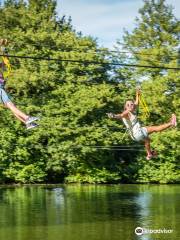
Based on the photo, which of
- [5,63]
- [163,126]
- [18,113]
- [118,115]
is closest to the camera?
[18,113]

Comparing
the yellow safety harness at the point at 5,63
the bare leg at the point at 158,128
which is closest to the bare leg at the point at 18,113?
the yellow safety harness at the point at 5,63

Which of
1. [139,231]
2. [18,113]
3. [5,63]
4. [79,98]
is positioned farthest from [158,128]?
[79,98]

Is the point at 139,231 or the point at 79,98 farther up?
the point at 79,98

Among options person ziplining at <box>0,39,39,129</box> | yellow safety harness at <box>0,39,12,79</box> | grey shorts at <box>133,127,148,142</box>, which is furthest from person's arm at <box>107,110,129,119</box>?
yellow safety harness at <box>0,39,12,79</box>

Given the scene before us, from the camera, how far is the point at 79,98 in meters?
40.2

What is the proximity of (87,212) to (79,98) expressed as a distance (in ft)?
48.5

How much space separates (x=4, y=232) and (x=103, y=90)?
20.5 meters

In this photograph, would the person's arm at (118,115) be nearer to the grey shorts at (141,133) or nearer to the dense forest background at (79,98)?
the grey shorts at (141,133)

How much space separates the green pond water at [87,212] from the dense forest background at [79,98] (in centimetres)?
224

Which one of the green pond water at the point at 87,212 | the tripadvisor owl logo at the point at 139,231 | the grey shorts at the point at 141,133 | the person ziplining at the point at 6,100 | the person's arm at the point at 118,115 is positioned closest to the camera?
the person ziplining at the point at 6,100

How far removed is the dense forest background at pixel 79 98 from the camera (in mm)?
40031

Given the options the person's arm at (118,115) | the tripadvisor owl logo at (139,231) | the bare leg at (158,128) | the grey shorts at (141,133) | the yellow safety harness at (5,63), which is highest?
the yellow safety harness at (5,63)

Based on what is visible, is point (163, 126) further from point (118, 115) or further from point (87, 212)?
point (87, 212)

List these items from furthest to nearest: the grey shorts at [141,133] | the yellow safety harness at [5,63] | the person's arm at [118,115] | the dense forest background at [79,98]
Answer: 1. the dense forest background at [79,98]
2. the grey shorts at [141,133]
3. the yellow safety harness at [5,63]
4. the person's arm at [118,115]
